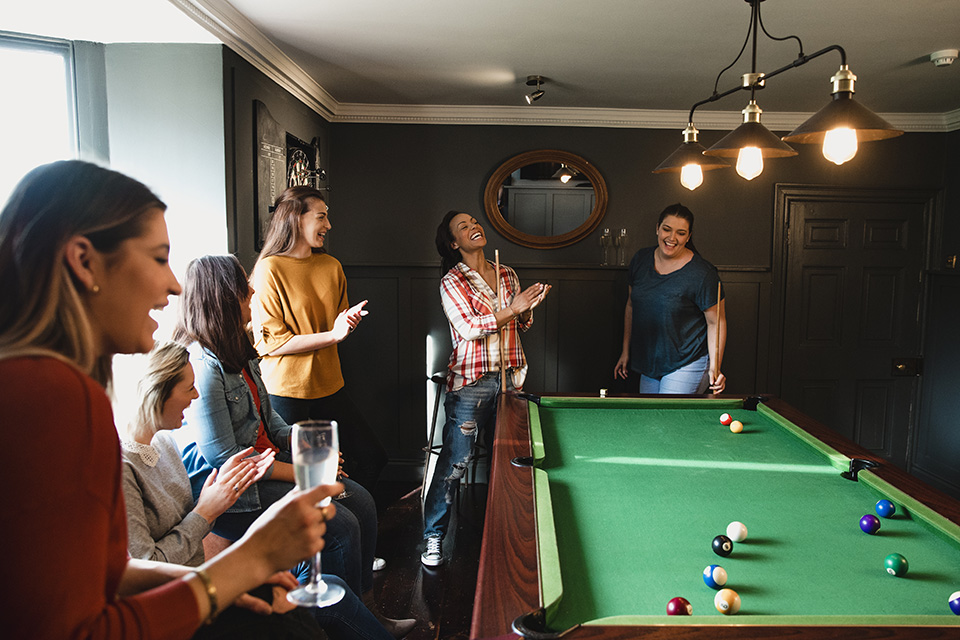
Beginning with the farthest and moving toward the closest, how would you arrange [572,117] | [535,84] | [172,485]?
[572,117] < [535,84] < [172,485]

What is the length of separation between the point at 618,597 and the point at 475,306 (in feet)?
6.58

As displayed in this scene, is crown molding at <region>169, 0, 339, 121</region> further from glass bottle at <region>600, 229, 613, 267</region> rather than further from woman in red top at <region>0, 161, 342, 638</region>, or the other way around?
glass bottle at <region>600, 229, 613, 267</region>

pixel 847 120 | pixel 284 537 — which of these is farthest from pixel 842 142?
pixel 284 537

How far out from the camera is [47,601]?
734 mm

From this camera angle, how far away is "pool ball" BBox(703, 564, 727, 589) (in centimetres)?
127

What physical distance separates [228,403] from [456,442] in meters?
1.29

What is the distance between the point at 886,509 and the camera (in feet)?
5.36

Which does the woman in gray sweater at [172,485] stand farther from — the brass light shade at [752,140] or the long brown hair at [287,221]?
the brass light shade at [752,140]

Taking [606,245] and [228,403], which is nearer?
[228,403]

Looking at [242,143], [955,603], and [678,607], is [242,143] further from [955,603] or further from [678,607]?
[955,603]

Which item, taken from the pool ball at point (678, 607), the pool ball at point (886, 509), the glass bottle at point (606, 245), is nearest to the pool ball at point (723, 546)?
the pool ball at point (678, 607)

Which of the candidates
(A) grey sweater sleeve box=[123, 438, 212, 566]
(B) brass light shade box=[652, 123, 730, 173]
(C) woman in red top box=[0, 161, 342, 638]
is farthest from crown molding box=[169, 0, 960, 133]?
(C) woman in red top box=[0, 161, 342, 638]

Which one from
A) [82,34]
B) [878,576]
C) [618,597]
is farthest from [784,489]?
[82,34]

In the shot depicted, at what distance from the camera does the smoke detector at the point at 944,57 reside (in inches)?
113
